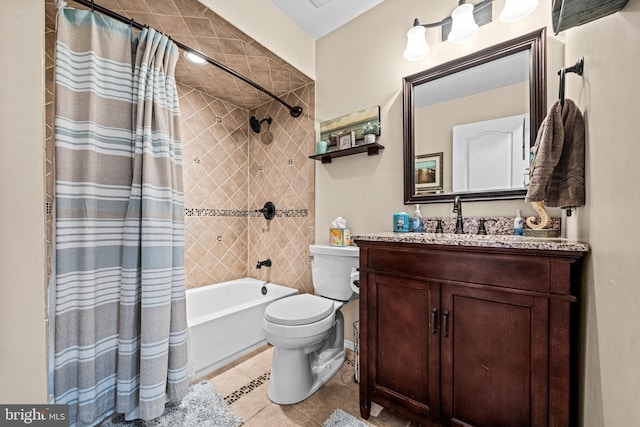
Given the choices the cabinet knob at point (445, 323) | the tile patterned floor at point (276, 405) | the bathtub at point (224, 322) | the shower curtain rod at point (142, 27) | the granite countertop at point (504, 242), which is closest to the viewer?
the granite countertop at point (504, 242)

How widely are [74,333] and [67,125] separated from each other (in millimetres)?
915

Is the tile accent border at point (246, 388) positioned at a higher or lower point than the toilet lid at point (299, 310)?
lower

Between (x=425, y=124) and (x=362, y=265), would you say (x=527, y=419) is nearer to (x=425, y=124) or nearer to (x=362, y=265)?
(x=362, y=265)

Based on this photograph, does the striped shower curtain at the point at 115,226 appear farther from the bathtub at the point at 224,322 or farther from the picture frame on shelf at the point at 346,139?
the picture frame on shelf at the point at 346,139

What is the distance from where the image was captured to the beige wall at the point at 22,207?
521 mm

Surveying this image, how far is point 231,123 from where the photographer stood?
258 cm

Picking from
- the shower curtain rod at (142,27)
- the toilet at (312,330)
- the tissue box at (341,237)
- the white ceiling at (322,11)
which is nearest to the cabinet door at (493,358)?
the toilet at (312,330)

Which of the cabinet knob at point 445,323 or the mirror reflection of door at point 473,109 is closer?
the cabinet knob at point 445,323

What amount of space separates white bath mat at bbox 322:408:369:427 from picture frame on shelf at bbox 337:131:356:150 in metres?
1.66

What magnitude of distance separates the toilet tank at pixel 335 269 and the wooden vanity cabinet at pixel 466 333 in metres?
0.43

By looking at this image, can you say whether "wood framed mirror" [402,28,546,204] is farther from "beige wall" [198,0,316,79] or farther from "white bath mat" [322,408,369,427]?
"white bath mat" [322,408,369,427]

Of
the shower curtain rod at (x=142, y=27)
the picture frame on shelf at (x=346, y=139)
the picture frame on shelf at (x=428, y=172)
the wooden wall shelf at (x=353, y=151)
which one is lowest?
the picture frame on shelf at (x=428, y=172)

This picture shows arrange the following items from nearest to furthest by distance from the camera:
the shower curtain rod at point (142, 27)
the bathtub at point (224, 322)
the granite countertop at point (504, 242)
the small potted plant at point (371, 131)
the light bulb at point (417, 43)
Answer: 1. the granite countertop at point (504, 242)
2. the shower curtain rod at point (142, 27)
3. the light bulb at point (417, 43)
4. the bathtub at point (224, 322)
5. the small potted plant at point (371, 131)

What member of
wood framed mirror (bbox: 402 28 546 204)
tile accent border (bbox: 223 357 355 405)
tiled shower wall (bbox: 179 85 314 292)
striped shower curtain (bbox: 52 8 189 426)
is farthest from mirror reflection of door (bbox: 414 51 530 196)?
tile accent border (bbox: 223 357 355 405)
